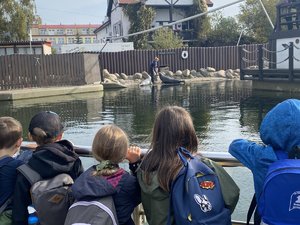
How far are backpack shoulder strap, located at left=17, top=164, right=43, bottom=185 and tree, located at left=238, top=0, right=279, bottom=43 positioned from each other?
39546mm

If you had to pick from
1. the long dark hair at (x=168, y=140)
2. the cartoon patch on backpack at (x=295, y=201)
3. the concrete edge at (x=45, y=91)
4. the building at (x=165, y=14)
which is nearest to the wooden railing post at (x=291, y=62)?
the concrete edge at (x=45, y=91)

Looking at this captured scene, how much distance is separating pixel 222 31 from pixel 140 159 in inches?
1563

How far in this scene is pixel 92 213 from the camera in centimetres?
200

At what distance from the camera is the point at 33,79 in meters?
22.0

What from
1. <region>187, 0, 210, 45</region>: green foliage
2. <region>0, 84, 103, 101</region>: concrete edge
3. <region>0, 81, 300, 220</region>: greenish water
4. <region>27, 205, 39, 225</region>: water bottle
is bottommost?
<region>0, 81, 300, 220</region>: greenish water

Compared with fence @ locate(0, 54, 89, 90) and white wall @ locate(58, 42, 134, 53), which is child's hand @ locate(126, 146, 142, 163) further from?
white wall @ locate(58, 42, 134, 53)

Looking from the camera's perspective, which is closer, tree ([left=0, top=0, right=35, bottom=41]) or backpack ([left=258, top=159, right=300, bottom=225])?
backpack ([left=258, top=159, right=300, bottom=225])

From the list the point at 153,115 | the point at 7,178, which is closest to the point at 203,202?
the point at 7,178

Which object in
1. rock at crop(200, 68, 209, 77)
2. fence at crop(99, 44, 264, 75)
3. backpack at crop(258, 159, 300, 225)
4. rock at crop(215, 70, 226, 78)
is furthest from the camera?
rock at crop(200, 68, 209, 77)

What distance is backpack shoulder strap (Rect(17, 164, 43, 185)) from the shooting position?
→ 2236mm

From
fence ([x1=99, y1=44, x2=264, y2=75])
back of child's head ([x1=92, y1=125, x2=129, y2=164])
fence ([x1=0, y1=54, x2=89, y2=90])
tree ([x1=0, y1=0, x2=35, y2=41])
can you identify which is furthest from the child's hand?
tree ([x1=0, y1=0, x2=35, y2=41])

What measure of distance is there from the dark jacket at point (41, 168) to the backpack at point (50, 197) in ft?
0.13

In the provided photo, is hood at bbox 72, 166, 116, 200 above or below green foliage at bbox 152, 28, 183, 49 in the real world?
below

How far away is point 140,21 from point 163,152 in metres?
36.6
